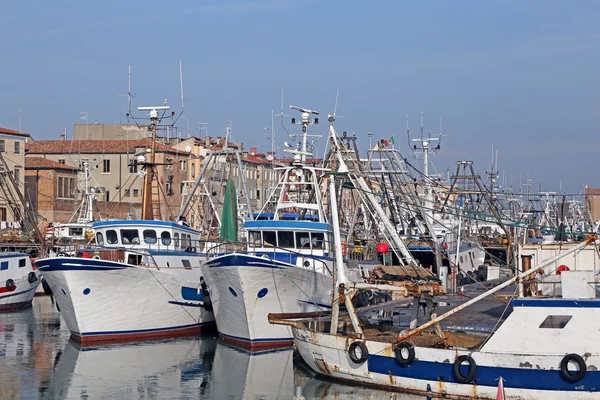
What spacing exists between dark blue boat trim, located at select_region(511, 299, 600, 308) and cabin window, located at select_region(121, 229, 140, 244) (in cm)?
1799

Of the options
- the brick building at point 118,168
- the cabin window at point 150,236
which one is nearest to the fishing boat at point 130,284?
the cabin window at point 150,236

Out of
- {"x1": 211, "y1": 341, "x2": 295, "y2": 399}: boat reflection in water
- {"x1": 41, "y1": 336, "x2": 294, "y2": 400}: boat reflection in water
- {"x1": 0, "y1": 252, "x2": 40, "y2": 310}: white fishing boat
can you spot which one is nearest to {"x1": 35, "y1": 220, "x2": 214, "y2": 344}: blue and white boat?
{"x1": 41, "y1": 336, "x2": 294, "y2": 400}: boat reflection in water

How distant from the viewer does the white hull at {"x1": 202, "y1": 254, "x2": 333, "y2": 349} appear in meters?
28.8

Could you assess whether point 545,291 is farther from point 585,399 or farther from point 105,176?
point 105,176

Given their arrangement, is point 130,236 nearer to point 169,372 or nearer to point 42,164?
point 169,372

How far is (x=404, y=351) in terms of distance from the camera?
72.3 ft

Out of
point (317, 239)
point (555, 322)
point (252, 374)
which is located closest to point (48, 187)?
point (317, 239)

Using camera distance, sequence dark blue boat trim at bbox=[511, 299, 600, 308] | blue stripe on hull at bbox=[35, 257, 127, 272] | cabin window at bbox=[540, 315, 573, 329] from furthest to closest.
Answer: blue stripe on hull at bbox=[35, 257, 127, 272] → cabin window at bbox=[540, 315, 573, 329] → dark blue boat trim at bbox=[511, 299, 600, 308]

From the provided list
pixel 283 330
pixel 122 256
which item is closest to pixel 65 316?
pixel 122 256

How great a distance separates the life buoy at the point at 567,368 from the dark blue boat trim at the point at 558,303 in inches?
46.5

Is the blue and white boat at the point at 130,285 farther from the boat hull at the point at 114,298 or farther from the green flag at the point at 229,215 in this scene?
the green flag at the point at 229,215

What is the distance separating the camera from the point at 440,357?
70.5 ft

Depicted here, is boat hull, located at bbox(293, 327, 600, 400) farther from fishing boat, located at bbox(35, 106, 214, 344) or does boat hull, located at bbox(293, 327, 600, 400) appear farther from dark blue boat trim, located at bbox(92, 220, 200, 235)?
dark blue boat trim, located at bbox(92, 220, 200, 235)

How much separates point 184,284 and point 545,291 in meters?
14.2
